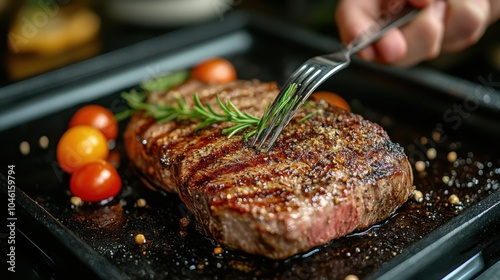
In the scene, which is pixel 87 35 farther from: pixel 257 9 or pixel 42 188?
pixel 42 188

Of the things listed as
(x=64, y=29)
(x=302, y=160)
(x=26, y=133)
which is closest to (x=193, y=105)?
(x=302, y=160)

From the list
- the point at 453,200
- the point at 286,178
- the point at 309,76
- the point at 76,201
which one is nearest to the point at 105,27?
the point at 76,201

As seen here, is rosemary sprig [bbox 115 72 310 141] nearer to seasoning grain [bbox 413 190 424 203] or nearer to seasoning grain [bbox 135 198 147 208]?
seasoning grain [bbox 135 198 147 208]

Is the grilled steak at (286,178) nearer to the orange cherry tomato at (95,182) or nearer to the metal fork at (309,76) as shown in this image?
the metal fork at (309,76)

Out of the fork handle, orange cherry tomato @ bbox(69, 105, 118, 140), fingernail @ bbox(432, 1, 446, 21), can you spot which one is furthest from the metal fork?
orange cherry tomato @ bbox(69, 105, 118, 140)

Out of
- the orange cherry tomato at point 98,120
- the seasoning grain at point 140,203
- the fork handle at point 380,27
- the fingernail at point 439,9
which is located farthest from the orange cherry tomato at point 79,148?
the fingernail at point 439,9

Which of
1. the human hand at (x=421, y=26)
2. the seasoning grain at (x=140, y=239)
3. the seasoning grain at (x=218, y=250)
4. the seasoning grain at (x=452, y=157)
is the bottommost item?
the seasoning grain at (x=140, y=239)
